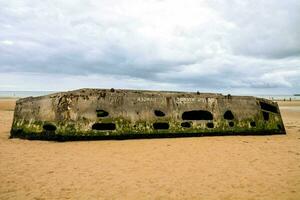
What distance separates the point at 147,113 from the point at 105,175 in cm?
398

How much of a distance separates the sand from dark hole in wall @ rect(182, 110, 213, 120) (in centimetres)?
167

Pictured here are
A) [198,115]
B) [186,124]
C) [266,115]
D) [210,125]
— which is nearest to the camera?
[186,124]

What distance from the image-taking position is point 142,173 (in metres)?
5.02

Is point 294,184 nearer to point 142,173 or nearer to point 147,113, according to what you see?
point 142,173

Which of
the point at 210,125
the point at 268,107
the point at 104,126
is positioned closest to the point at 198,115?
the point at 210,125

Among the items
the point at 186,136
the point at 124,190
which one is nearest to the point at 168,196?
the point at 124,190

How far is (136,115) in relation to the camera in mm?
8578

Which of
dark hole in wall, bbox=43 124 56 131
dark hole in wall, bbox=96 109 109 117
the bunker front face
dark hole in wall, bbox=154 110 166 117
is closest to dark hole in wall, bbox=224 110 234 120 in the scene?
the bunker front face

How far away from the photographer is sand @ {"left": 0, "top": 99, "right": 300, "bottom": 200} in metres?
4.10

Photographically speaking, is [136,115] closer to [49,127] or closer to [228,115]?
[49,127]

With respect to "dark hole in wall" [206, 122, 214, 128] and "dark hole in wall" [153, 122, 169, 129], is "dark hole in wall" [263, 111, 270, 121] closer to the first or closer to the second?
"dark hole in wall" [206, 122, 214, 128]

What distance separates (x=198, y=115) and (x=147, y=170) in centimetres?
487

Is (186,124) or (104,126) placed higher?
(186,124)

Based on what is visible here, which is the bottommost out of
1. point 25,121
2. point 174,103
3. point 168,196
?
point 168,196
